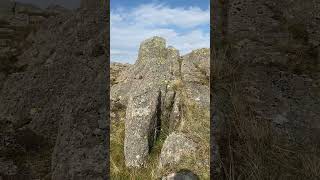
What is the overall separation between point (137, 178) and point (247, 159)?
10.1ft

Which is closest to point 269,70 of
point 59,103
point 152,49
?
point 59,103

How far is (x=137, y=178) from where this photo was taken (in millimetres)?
5984

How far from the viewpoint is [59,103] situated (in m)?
2.66

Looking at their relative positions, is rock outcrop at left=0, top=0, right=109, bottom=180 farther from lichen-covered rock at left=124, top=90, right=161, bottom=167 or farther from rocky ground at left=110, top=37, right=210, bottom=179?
lichen-covered rock at left=124, top=90, right=161, bottom=167

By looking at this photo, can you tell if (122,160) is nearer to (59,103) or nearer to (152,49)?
(152,49)

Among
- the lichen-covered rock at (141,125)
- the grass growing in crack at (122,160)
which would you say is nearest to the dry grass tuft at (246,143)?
the grass growing in crack at (122,160)

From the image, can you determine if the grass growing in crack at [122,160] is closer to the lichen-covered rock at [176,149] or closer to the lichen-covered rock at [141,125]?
the lichen-covered rock at [141,125]

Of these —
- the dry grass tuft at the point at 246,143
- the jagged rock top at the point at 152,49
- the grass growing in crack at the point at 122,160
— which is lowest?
the grass growing in crack at the point at 122,160

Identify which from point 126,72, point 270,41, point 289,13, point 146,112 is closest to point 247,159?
point 270,41

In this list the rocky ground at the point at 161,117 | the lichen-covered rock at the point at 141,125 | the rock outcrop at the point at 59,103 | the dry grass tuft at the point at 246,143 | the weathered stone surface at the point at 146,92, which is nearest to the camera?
the rock outcrop at the point at 59,103

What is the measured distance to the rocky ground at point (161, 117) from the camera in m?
6.06

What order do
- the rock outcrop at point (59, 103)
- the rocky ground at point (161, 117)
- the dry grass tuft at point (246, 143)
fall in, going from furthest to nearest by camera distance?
the rocky ground at point (161, 117), the dry grass tuft at point (246, 143), the rock outcrop at point (59, 103)

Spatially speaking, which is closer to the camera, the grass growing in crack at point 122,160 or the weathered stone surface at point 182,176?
the weathered stone surface at point 182,176

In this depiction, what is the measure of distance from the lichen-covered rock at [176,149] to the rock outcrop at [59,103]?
3299mm
